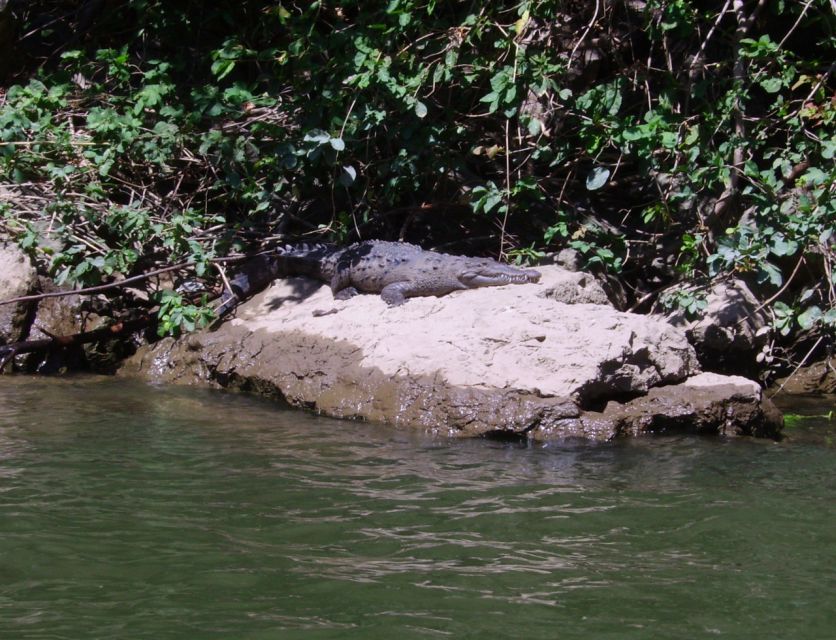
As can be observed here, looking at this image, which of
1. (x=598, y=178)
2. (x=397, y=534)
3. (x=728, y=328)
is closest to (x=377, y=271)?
(x=598, y=178)

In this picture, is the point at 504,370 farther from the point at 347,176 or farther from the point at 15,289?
the point at 15,289

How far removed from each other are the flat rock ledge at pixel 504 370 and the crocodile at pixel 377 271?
248 mm

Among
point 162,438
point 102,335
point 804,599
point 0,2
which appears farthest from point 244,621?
point 0,2

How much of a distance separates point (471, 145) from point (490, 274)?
1.58m

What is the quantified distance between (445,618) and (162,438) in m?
2.80

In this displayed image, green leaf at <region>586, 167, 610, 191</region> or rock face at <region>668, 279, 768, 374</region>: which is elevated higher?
green leaf at <region>586, 167, 610, 191</region>

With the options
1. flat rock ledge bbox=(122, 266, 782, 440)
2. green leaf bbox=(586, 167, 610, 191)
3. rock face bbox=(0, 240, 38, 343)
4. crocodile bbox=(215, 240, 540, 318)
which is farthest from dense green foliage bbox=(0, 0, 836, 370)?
flat rock ledge bbox=(122, 266, 782, 440)

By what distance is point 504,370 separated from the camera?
235 inches

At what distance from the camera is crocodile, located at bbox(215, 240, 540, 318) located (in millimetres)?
7221

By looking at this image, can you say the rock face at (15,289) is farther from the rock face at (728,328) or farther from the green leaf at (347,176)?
the rock face at (728,328)

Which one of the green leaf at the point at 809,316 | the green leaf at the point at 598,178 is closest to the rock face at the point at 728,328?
the green leaf at the point at 809,316

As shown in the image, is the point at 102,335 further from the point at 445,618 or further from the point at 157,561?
the point at 445,618

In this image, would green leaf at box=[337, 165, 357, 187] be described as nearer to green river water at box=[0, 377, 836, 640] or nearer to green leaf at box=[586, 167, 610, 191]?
green leaf at box=[586, 167, 610, 191]

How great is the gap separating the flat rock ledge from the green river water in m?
0.21
